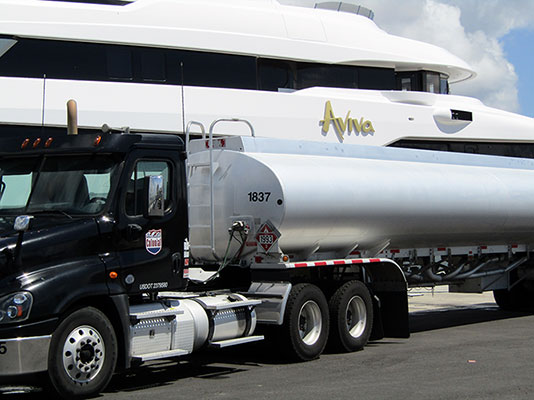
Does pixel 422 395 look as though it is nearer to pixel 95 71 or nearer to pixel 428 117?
pixel 95 71

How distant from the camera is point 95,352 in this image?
807cm

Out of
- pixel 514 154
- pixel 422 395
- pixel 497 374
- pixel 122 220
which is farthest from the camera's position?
pixel 514 154

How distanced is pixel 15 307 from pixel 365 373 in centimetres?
406

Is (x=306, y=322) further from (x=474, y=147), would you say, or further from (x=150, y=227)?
(x=474, y=147)

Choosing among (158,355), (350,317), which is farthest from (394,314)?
(158,355)

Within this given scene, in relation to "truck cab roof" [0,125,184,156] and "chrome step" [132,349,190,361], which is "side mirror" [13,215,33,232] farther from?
"chrome step" [132,349,190,361]

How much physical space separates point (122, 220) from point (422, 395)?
3.50 m

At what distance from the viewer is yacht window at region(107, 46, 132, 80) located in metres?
18.3

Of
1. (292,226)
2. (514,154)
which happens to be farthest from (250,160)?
(514,154)

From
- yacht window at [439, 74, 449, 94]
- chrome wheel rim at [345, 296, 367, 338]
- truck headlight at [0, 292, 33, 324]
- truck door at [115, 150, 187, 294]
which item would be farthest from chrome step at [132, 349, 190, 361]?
yacht window at [439, 74, 449, 94]

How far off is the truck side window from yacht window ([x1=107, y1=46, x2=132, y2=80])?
9.67 metres

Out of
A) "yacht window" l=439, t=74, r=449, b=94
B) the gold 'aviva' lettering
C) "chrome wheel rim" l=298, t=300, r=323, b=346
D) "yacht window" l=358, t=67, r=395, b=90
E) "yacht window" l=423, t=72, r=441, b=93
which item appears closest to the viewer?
"chrome wheel rim" l=298, t=300, r=323, b=346

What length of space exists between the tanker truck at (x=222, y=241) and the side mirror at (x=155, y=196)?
20mm

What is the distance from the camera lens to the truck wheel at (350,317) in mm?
11258
